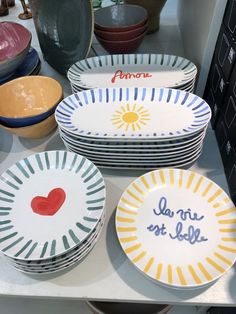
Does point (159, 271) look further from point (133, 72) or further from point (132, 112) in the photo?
point (133, 72)

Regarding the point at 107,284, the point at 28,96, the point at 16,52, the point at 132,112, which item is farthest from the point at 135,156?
the point at 16,52

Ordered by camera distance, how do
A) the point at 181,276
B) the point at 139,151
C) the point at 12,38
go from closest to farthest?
the point at 181,276 → the point at 139,151 → the point at 12,38

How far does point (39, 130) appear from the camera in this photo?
59cm

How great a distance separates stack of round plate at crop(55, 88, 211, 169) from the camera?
507mm

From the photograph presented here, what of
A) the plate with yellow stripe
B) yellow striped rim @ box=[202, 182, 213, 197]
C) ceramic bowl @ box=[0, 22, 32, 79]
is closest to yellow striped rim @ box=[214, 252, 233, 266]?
the plate with yellow stripe

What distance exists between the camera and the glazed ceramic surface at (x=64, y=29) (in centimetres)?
66

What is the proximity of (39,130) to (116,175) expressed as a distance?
7.2 inches

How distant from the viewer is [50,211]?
482mm

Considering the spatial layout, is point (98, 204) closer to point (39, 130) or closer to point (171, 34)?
point (39, 130)

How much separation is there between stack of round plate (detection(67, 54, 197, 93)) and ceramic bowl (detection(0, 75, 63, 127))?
52 millimetres

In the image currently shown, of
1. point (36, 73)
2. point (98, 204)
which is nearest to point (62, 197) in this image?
point (98, 204)

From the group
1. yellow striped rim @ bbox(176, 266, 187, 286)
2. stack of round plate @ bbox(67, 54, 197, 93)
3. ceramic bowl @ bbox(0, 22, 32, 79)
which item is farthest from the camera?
ceramic bowl @ bbox(0, 22, 32, 79)

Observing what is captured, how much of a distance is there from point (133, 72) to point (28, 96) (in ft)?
0.83

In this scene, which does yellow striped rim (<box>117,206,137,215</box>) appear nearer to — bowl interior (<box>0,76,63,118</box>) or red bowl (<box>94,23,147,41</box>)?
bowl interior (<box>0,76,63,118</box>)
